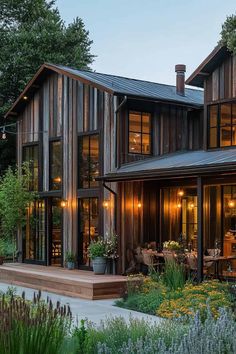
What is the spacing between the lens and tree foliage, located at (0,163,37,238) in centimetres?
1894

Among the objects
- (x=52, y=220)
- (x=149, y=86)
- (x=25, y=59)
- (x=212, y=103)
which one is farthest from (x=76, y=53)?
(x=212, y=103)

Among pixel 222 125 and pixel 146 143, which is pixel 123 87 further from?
pixel 222 125

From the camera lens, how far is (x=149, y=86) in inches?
752

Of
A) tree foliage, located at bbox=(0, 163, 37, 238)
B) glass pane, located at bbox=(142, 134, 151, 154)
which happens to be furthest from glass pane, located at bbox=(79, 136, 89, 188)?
tree foliage, located at bbox=(0, 163, 37, 238)

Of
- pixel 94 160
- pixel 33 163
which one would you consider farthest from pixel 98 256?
pixel 33 163

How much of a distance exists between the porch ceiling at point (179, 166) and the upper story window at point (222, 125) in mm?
419

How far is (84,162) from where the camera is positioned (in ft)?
57.2

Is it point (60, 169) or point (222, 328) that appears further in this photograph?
point (60, 169)

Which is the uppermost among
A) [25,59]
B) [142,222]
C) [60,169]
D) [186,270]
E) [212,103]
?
[25,59]

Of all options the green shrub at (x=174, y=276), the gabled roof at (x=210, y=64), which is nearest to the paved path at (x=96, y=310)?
the green shrub at (x=174, y=276)

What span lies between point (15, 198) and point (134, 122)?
4793 mm

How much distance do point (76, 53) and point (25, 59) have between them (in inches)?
96.5

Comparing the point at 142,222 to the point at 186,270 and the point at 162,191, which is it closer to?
the point at 162,191

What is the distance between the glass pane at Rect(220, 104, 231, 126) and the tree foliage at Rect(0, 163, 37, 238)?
6.60 metres
